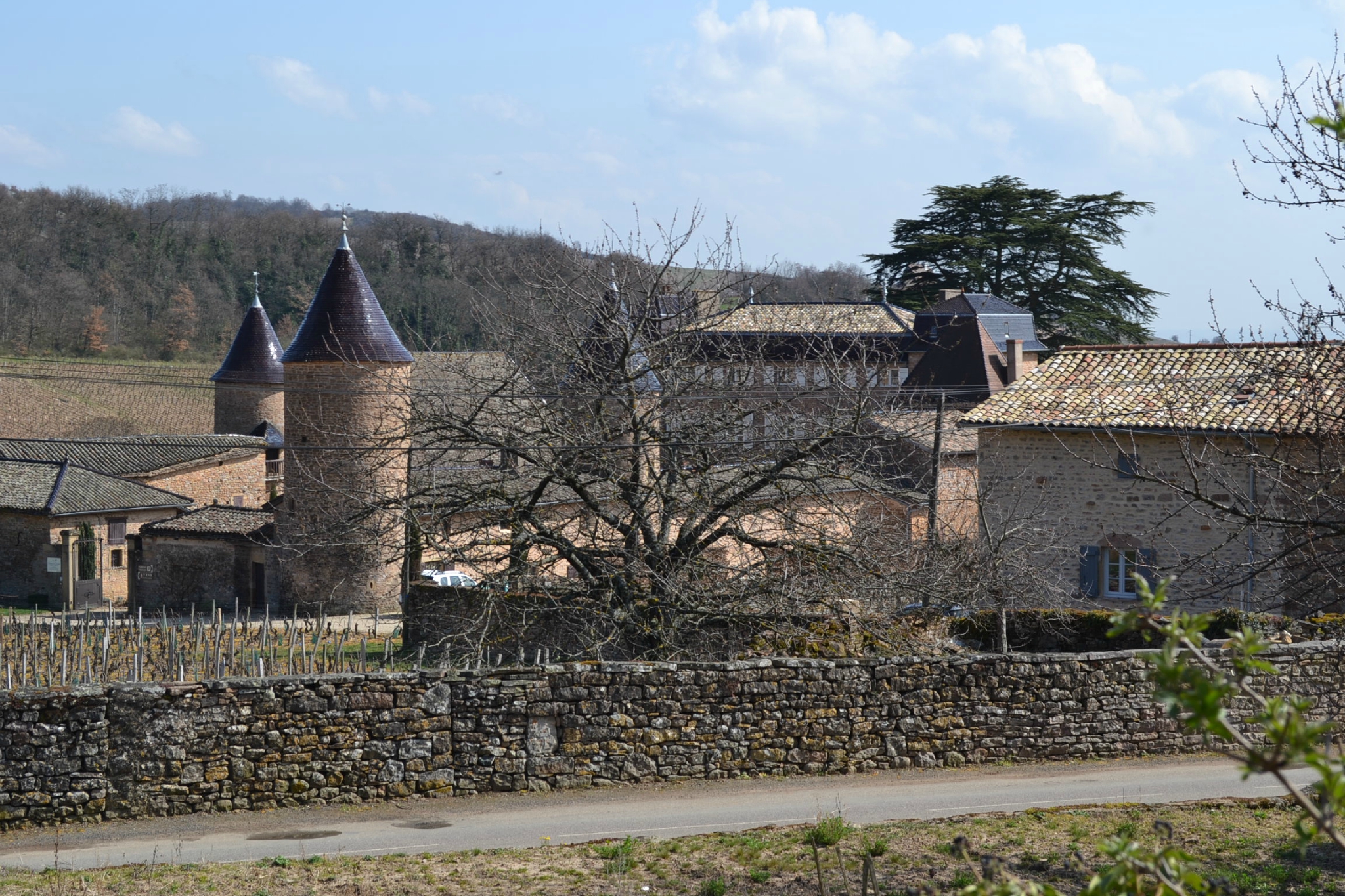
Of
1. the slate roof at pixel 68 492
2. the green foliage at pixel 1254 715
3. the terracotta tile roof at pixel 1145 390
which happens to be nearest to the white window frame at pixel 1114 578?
the terracotta tile roof at pixel 1145 390

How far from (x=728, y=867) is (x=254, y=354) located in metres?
46.3

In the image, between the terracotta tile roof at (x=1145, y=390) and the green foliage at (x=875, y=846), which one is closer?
the green foliage at (x=875, y=846)

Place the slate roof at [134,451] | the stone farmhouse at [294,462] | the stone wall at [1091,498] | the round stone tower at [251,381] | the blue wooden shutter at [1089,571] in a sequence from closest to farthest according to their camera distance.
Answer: the stone wall at [1091,498] → the blue wooden shutter at [1089,571] → the stone farmhouse at [294,462] → the slate roof at [134,451] → the round stone tower at [251,381]

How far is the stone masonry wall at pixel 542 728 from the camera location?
995 centimetres

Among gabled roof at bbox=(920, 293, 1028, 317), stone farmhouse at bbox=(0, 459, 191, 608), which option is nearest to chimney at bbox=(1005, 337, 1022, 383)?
gabled roof at bbox=(920, 293, 1028, 317)

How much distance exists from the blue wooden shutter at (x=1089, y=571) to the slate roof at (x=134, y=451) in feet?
109

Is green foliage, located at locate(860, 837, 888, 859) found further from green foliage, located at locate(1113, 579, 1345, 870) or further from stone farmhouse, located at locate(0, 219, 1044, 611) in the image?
stone farmhouse, located at locate(0, 219, 1044, 611)

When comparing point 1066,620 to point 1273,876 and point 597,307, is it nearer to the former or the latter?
point 597,307

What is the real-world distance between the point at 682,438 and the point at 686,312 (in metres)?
1.63

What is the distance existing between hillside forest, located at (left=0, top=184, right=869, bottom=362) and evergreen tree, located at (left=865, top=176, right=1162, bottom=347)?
6177mm

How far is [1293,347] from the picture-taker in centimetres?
2191

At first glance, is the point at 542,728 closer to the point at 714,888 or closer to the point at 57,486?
the point at 714,888

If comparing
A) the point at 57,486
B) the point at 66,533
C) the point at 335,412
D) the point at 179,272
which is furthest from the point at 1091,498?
the point at 179,272

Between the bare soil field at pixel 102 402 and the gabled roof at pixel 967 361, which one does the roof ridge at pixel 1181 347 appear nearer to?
the gabled roof at pixel 967 361
